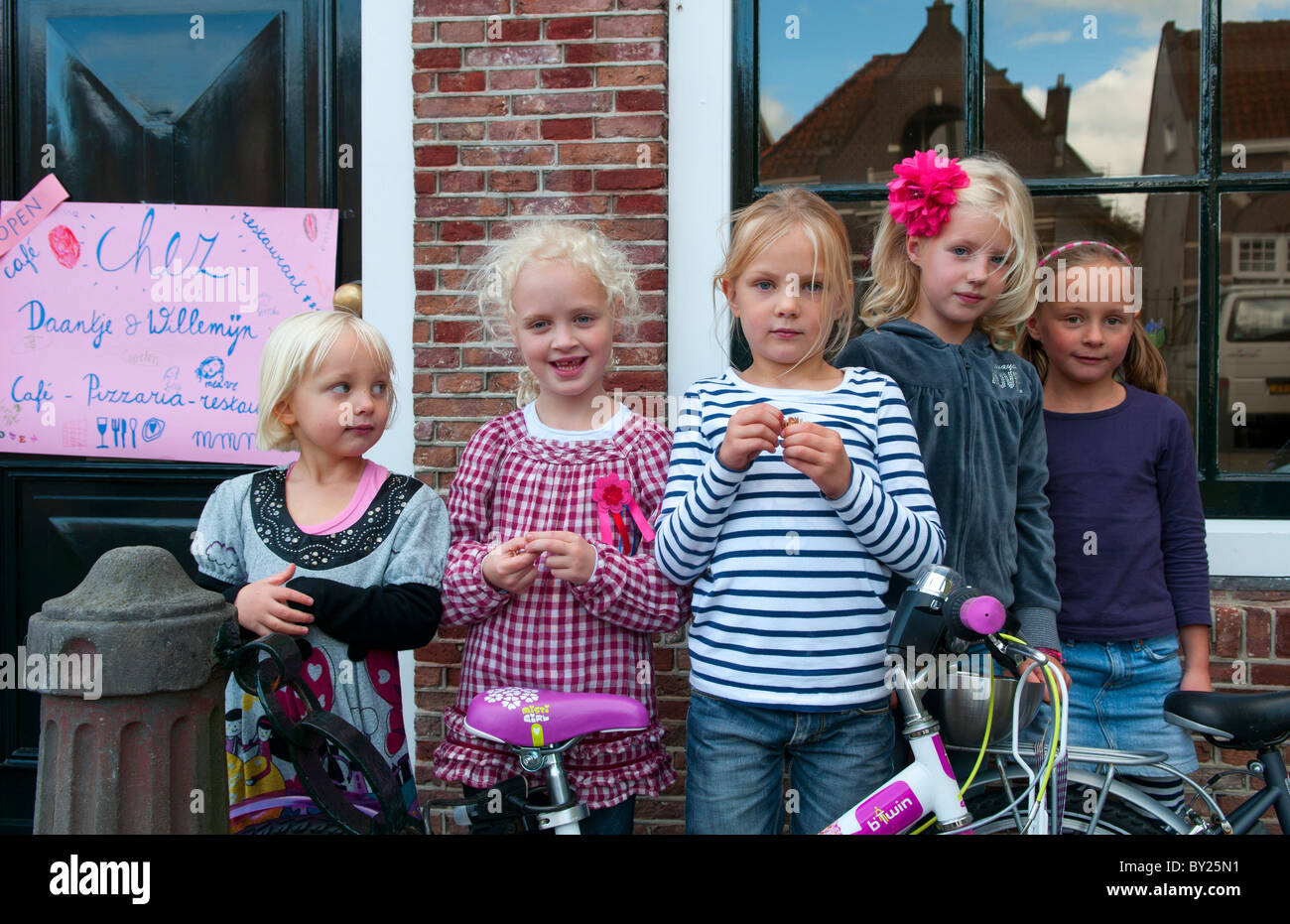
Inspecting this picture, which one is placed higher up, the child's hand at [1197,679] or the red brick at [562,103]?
the red brick at [562,103]

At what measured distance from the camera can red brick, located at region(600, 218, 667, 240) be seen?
3275 mm

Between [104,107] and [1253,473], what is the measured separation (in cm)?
400

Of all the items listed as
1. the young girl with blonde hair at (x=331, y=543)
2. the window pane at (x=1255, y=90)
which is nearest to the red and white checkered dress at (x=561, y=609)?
the young girl with blonde hair at (x=331, y=543)

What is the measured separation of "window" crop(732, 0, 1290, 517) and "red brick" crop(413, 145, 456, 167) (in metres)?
0.90

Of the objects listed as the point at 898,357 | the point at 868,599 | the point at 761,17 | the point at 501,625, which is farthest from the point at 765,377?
the point at 761,17

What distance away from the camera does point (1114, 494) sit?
99.1 inches

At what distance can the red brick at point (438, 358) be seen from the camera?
11.1 ft

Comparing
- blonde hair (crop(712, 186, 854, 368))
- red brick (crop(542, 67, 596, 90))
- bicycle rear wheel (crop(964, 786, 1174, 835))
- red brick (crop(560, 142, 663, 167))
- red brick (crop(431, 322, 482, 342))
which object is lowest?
bicycle rear wheel (crop(964, 786, 1174, 835))

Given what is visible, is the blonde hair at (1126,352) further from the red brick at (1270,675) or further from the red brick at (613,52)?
the red brick at (613,52)

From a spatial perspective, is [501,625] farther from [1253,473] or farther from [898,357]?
[1253,473]

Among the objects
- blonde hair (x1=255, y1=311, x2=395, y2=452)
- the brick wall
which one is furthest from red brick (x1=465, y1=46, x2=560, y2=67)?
blonde hair (x1=255, y1=311, x2=395, y2=452)

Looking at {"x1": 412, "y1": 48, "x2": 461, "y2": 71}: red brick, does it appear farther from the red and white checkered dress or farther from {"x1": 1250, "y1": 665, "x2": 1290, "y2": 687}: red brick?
{"x1": 1250, "y1": 665, "x2": 1290, "y2": 687}: red brick

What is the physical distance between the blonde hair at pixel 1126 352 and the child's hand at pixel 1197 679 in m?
0.72

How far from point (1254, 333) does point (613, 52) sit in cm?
215
